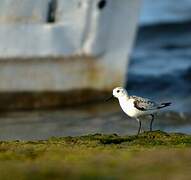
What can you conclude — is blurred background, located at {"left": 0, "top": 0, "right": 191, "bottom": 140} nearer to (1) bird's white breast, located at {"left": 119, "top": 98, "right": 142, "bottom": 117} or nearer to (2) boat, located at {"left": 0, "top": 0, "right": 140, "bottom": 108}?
(2) boat, located at {"left": 0, "top": 0, "right": 140, "bottom": 108}

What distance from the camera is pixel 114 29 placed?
43.7 feet

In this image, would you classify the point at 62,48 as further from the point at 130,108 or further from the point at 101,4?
the point at 130,108

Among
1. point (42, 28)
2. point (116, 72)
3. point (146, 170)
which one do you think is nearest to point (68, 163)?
point (146, 170)

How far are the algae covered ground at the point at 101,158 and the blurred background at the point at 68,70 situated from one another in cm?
443

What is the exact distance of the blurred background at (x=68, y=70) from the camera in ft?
40.2

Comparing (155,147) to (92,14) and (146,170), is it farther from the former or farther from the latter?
(92,14)

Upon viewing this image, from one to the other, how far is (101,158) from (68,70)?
23.3 ft

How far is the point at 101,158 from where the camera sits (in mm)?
5918

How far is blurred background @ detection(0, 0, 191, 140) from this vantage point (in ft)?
40.2

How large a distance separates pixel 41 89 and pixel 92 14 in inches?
57.1

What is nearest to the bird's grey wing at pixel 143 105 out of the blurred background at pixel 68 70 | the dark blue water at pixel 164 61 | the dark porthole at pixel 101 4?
the blurred background at pixel 68 70

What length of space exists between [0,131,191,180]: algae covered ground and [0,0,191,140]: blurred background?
14.5 feet

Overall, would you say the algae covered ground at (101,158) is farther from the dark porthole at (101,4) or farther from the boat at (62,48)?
the dark porthole at (101,4)

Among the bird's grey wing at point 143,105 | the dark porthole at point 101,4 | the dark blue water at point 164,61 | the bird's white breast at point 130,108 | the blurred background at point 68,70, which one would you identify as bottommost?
the dark blue water at point 164,61
